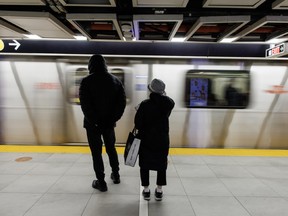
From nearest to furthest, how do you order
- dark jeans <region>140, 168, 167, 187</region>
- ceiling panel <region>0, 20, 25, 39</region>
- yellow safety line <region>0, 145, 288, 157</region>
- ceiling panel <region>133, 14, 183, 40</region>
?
dark jeans <region>140, 168, 167, 187</region> < ceiling panel <region>133, 14, 183, 40</region> < ceiling panel <region>0, 20, 25, 39</region> < yellow safety line <region>0, 145, 288, 157</region>

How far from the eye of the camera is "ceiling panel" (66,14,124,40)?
3131mm

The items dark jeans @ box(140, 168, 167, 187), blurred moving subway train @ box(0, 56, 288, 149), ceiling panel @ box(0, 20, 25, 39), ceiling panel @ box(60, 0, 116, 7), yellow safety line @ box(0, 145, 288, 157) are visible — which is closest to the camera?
ceiling panel @ box(60, 0, 116, 7)

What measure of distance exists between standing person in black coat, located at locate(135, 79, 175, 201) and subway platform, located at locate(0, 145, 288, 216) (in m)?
0.53

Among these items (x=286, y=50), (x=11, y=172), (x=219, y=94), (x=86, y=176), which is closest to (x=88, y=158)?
(x=86, y=176)

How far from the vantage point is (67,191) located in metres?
3.35

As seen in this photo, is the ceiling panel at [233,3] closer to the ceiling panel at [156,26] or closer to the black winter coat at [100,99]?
the ceiling panel at [156,26]

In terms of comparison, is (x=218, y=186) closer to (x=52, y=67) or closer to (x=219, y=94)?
(x=219, y=94)

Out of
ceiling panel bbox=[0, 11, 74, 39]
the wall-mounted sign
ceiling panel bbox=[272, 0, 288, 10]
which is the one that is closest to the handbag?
ceiling panel bbox=[0, 11, 74, 39]

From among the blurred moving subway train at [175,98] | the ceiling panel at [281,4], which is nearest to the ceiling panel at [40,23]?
the blurred moving subway train at [175,98]

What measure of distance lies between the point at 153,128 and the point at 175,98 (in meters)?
2.63

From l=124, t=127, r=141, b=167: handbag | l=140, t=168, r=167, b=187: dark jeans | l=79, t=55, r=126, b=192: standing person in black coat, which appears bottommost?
l=140, t=168, r=167, b=187: dark jeans

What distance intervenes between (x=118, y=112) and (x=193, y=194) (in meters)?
1.45

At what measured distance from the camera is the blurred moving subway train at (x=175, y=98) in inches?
216

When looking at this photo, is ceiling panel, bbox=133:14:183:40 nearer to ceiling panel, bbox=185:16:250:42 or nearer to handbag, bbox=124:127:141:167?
ceiling panel, bbox=185:16:250:42
